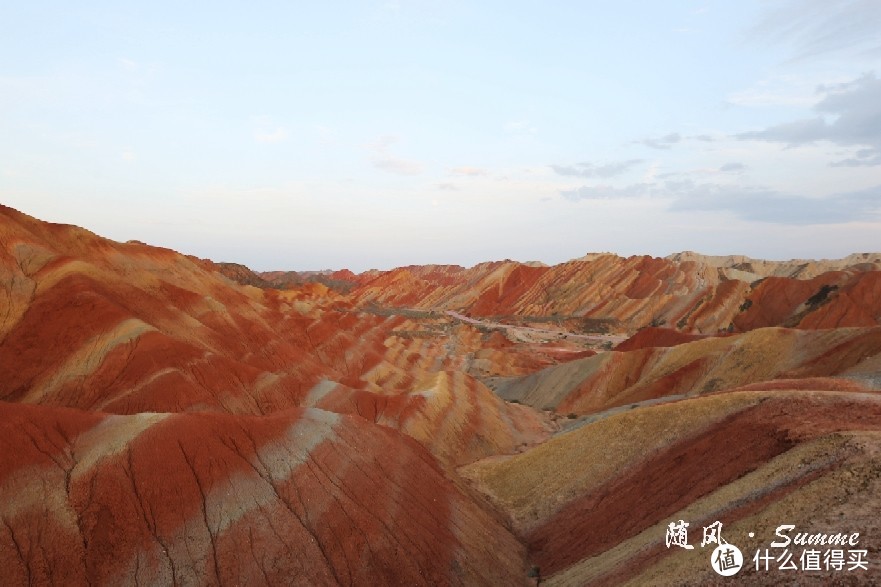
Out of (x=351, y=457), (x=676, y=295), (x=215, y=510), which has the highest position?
(x=676, y=295)

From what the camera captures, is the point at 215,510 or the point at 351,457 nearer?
the point at 215,510

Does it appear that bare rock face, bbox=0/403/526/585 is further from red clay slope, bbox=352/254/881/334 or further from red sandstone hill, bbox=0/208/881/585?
red clay slope, bbox=352/254/881/334

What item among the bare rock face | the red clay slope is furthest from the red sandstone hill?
the red clay slope

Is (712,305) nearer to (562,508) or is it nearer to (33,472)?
(562,508)

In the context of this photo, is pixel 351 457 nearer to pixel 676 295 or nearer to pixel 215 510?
pixel 215 510

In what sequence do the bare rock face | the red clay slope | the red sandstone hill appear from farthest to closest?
the red clay slope → the bare rock face → the red sandstone hill

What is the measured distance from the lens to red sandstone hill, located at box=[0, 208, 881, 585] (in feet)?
53.3

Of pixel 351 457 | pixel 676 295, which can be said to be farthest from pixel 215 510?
pixel 676 295

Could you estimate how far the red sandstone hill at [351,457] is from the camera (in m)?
16.2

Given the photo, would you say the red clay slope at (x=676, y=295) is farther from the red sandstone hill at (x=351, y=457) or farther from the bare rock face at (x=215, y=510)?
the bare rock face at (x=215, y=510)

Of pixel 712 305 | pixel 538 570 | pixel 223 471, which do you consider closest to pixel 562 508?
pixel 538 570

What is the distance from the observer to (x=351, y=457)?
23406mm

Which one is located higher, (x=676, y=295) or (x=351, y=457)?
(x=676, y=295)

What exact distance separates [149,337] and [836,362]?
54621mm
